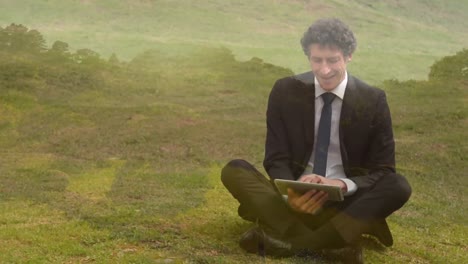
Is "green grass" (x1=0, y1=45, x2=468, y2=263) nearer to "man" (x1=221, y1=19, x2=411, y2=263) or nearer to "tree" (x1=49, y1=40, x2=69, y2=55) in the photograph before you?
"man" (x1=221, y1=19, x2=411, y2=263)

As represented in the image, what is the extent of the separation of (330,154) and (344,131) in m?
0.28

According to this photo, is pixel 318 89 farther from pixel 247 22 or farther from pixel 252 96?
pixel 247 22

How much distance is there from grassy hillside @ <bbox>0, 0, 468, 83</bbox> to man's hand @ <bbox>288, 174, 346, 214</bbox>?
14.5 metres

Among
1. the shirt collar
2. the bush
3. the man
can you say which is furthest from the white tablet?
the bush

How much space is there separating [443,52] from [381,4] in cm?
288

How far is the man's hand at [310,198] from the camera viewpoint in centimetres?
710

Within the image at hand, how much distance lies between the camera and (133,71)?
885 inches

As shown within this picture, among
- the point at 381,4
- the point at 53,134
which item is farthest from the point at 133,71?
the point at 381,4

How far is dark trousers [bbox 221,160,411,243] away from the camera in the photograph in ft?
24.6

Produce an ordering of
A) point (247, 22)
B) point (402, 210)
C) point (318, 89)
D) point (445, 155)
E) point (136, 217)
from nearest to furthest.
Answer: point (318, 89) < point (136, 217) < point (402, 210) < point (445, 155) < point (247, 22)

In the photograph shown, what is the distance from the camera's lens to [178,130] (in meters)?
16.7

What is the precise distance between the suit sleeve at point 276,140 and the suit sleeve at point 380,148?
722mm

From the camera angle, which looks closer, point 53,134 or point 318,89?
point 318,89

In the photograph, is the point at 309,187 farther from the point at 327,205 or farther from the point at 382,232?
the point at 382,232
